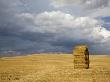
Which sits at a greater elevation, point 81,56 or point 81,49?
point 81,49

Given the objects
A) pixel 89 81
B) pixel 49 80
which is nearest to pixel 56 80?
pixel 49 80

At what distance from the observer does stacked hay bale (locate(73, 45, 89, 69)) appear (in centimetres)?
3344

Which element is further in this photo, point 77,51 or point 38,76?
point 77,51

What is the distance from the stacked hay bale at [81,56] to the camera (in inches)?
1316

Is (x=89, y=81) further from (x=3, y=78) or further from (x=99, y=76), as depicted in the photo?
(x=3, y=78)

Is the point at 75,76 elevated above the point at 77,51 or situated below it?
below

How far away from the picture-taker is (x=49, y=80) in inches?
1117

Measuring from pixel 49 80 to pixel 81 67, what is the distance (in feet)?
20.8

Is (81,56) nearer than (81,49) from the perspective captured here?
No

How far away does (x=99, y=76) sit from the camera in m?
Answer: 28.6

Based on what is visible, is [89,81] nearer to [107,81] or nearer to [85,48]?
[107,81]

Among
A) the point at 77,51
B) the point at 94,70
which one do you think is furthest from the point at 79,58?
the point at 94,70

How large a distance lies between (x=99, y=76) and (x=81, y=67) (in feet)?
17.6

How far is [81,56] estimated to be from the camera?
33.7 metres
